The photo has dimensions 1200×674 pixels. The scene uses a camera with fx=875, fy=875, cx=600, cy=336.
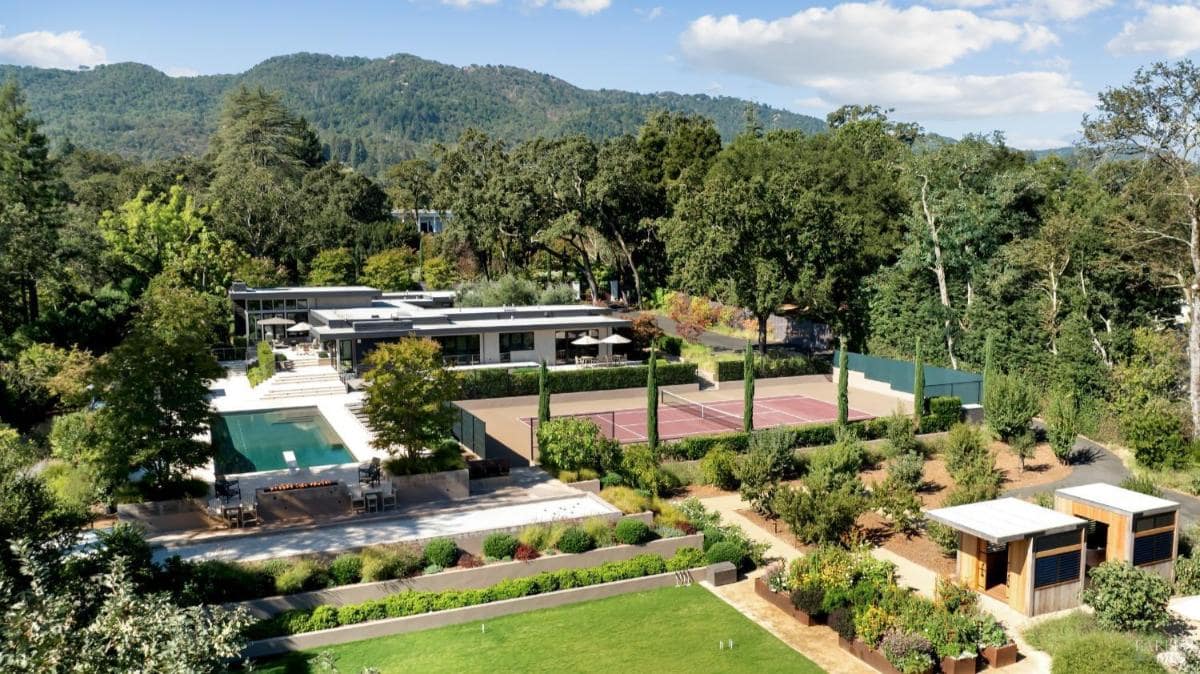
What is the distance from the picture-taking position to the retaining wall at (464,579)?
55.1 feet

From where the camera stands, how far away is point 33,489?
51.0ft

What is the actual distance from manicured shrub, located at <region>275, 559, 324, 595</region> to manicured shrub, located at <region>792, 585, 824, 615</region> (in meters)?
9.43

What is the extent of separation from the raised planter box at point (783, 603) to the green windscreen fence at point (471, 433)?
11545mm

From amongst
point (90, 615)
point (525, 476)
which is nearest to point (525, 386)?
point (525, 476)

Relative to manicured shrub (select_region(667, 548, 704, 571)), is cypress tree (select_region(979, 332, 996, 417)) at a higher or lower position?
higher

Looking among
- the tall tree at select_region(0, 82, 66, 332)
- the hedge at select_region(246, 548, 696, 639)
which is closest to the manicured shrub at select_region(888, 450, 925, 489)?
the hedge at select_region(246, 548, 696, 639)

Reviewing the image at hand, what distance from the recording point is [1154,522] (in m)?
18.5

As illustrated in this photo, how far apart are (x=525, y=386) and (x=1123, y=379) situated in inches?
931

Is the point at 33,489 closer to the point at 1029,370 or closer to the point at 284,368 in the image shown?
the point at 284,368

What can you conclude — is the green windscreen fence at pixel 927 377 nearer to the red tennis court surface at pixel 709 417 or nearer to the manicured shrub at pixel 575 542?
the red tennis court surface at pixel 709 417

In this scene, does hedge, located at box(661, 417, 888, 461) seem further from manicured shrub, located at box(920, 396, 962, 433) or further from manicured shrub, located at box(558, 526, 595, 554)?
manicured shrub, located at box(558, 526, 595, 554)

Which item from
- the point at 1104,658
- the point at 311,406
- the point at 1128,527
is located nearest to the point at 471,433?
the point at 311,406

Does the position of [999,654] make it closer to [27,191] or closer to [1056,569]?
[1056,569]

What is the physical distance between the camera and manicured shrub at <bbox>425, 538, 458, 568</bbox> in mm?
18562
